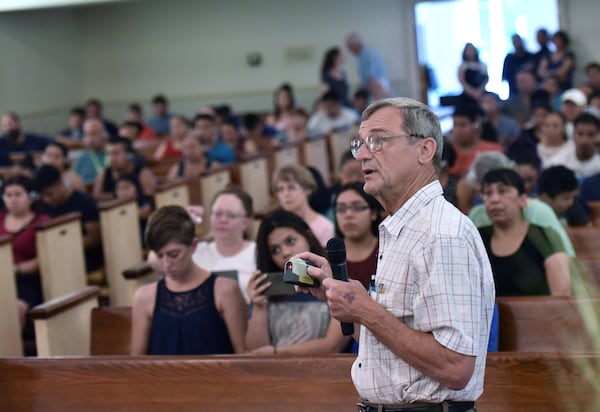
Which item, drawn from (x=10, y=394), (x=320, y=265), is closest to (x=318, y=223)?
(x=10, y=394)

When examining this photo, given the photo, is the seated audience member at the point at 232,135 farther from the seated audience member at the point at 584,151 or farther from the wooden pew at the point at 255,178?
the seated audience member at the point at 584,151

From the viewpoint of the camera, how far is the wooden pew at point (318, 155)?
854cm

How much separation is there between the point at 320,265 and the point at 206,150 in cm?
693

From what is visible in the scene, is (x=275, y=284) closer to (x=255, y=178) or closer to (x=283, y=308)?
(x=283, y=308)

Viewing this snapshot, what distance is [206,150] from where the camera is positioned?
28.6 ft

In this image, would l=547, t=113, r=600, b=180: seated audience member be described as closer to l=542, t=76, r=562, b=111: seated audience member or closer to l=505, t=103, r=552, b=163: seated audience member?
l=505, t=103, r=552, b=163: seated audience member

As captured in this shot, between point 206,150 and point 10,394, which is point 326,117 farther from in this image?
point 10,394

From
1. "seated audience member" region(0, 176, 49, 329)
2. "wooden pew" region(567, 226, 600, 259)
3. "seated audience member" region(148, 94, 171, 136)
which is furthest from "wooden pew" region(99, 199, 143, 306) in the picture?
"seated audience member" region(148, 94, 171, 136)

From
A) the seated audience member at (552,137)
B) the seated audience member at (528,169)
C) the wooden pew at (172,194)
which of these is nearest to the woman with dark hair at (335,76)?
the seated audience member at (552,137)

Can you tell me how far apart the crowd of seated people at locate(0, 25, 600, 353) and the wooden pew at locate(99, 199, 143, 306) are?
133 mm

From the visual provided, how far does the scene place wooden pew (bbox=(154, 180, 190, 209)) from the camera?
20.4 ft

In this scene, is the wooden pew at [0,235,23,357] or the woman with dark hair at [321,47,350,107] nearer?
the wooden pew at [0,235,23,357]

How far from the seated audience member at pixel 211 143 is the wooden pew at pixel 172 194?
6.55 ft

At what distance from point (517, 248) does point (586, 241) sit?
A: 2.90 feet
